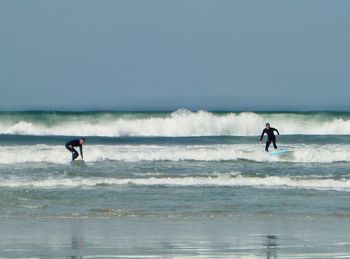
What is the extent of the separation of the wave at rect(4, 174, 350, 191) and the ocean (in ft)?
0.09

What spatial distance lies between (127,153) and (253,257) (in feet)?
69.0

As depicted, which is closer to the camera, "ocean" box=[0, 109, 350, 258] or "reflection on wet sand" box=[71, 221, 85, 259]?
"reflection on wet sand" box=[71, 221, 85, 259]

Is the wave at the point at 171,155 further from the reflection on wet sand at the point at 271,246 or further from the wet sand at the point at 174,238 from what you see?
the reflection on wet sand at the point at 271,246

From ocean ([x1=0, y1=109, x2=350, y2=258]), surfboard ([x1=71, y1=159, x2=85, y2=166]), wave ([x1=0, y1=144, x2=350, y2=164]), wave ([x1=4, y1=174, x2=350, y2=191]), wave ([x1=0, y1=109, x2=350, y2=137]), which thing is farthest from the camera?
Answer: wave ([x1=0, y1=109, x2=350, y2=137])

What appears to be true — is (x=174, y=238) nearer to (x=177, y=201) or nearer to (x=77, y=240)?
(x=77, y=240)

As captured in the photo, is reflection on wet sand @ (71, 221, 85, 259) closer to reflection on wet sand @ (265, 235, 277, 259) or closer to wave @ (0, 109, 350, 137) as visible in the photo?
reflection on wet sand @ (265, 235, 277, 259)

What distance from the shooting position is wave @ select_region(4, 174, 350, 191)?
2225 centimetres

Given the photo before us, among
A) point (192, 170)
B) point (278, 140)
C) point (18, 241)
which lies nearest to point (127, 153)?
point (192, 170)

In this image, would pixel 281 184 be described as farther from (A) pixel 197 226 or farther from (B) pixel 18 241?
(B) pixel 18 241

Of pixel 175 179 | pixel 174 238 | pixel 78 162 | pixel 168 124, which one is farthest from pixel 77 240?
pixel 168 124

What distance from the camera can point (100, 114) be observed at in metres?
52.2

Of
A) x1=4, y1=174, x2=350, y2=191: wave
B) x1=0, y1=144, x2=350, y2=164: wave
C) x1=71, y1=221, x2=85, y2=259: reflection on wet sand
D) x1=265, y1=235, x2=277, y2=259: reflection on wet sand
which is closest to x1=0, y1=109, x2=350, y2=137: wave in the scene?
x1=0, y1=144, x2=350, y2=164: wave

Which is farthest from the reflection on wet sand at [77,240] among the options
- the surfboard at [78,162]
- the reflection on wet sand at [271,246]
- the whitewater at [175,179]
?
the surfboard at [78,162]

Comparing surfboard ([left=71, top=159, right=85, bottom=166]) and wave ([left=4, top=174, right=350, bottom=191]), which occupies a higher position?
surfboard ([left=71, top=159, right=85, bottom=166])
